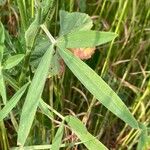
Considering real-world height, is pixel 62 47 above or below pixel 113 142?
above

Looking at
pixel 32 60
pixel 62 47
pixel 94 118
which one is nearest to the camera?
pixel 62 47

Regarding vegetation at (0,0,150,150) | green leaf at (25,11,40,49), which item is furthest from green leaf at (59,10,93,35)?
green leaf at (25,11,40,49)

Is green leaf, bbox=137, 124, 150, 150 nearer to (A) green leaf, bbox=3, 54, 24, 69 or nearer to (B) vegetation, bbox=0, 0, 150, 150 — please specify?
(B) vegetation, bbox=0, 0, 150, 150

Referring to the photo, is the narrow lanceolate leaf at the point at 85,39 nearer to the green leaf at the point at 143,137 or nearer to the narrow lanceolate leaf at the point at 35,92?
the narrow lanceolate leaf at the point at 35,92

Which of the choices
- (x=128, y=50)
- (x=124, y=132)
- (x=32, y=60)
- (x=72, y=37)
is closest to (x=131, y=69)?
(x=128, y=50)

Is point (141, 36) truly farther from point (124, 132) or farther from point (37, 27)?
point (37, 27)

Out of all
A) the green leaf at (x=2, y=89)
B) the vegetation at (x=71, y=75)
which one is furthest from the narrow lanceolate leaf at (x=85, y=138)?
the green leaf at (x=2, y=89)

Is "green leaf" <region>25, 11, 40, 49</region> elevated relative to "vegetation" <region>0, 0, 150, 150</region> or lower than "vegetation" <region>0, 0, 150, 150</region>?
elevated
